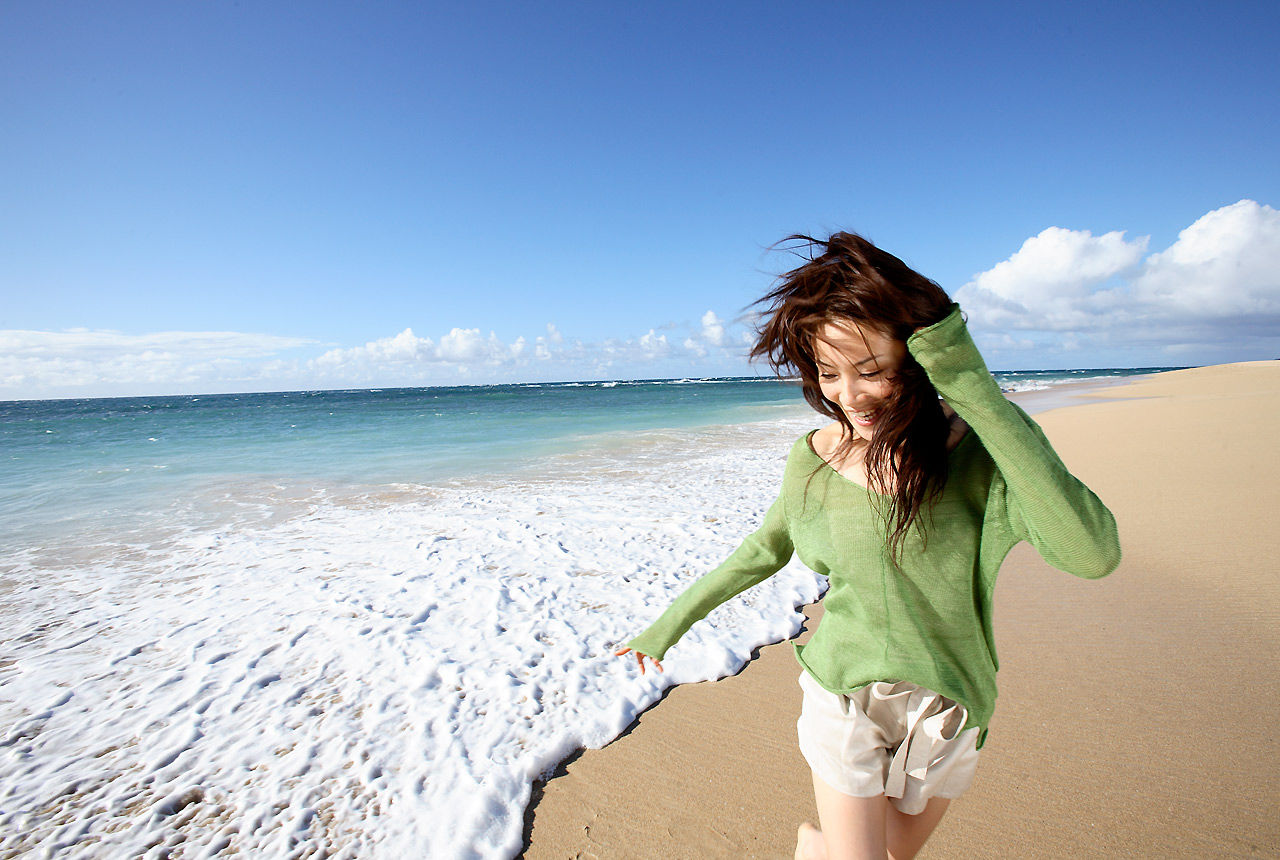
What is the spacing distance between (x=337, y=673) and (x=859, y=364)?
4.29 m

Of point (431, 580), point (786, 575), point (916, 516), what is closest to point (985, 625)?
point (916, 516)

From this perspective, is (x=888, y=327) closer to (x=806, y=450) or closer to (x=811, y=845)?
(x=806, y=450)

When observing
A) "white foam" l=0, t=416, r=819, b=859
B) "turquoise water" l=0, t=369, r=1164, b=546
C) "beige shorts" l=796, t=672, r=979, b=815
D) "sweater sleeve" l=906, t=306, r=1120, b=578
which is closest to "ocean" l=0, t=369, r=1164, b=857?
"white foam" l=0, t=416, r=819, b=859

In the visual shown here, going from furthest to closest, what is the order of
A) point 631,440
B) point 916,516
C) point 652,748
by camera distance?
point 631,440
point 652,748
point 916,516

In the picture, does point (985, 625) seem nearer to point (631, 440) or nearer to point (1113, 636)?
point (1113, 636)

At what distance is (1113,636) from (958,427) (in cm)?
391

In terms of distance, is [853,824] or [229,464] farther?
[229,464]

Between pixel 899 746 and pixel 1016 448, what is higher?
pixel 1016 448

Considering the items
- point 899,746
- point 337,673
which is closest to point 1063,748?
point 899,746

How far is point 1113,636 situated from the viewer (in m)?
4.21

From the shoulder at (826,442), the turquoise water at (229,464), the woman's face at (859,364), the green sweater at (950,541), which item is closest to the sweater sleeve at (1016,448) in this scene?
the green sweater at (950,541)

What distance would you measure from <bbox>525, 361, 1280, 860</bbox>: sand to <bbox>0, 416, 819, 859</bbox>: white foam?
1.08ft

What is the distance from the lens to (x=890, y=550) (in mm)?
1504

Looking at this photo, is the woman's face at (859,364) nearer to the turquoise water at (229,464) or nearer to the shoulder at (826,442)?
the shoulder at (826,442)
